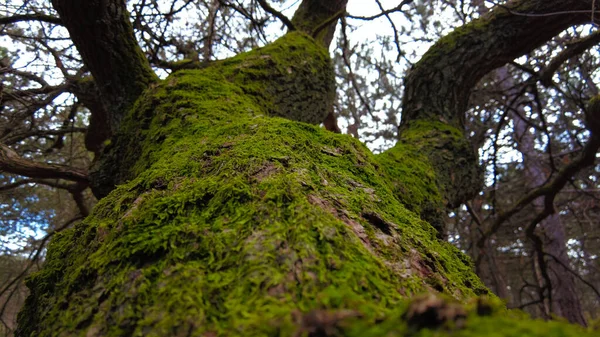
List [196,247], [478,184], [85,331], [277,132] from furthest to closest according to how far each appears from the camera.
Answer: [478,184], [277,132], [196,247], [85,331]

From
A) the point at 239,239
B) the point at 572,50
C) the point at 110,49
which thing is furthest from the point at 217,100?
the point at 572,50

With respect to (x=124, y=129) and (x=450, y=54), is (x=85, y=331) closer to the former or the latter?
(x=124, y=129)

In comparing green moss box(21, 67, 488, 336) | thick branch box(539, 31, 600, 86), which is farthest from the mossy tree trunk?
thick branch box(539, 31, 600, 86)

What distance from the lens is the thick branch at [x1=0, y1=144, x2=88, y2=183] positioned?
252 centimetres

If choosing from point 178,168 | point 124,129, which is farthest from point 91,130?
point 178,168

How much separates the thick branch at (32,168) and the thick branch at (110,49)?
0.64 meters

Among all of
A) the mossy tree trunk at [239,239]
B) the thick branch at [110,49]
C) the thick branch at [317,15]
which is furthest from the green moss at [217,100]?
the thick branch at [317,15]

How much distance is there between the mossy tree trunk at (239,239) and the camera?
658mm

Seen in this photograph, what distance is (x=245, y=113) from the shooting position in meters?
2.06

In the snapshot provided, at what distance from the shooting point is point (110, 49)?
243 cm

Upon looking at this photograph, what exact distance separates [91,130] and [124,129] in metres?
2.25

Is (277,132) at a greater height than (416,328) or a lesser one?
greater

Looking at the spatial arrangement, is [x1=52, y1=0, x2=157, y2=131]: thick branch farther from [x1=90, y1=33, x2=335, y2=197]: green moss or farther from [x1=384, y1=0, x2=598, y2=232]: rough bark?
[x1=384, y1=0, x2=598, y2=232]: rough bark

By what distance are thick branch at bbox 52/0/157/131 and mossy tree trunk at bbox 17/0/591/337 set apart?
0.18 ft
